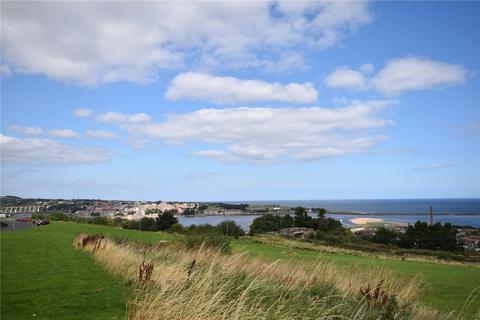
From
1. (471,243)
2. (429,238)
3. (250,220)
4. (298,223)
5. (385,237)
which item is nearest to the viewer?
(429,238)

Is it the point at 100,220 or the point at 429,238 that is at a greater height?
the point at 100,220

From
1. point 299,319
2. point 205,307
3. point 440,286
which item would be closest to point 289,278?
point 299,319

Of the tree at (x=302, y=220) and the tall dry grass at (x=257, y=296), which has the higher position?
the tall dry grass at (x=257, y=296)

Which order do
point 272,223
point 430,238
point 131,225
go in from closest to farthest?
point 131,225
point 430,238
point 272,223

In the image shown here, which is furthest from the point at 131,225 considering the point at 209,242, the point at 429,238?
the point at 429,238

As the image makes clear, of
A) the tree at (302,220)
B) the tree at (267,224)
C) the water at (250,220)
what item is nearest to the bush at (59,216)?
the water at (250,220)

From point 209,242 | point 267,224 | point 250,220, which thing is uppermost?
point 209,242

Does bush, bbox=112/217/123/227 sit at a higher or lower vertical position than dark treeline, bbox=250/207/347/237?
higher

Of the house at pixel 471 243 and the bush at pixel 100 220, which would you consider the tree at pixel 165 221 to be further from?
the house at pixel 471 243

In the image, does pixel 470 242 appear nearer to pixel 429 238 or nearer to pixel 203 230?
pixel 429 238

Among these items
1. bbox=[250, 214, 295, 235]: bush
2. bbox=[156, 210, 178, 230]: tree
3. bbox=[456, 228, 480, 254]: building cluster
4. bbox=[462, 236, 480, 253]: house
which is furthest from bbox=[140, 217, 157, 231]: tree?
bbox=[462, 236, 480, 253]: house

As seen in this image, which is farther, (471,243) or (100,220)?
(471,243)

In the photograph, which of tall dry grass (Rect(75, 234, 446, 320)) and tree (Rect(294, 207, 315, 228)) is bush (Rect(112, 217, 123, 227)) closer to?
tree (Rect(294, 207, 315, 228))

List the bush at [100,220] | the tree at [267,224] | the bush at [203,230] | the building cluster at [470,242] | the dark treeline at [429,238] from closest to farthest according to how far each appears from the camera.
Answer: the bush at [203,230] < the building cluster at [470,242] < the dark treeline at [429,238] < the bush at [100,220] < the tree at [267,224]
